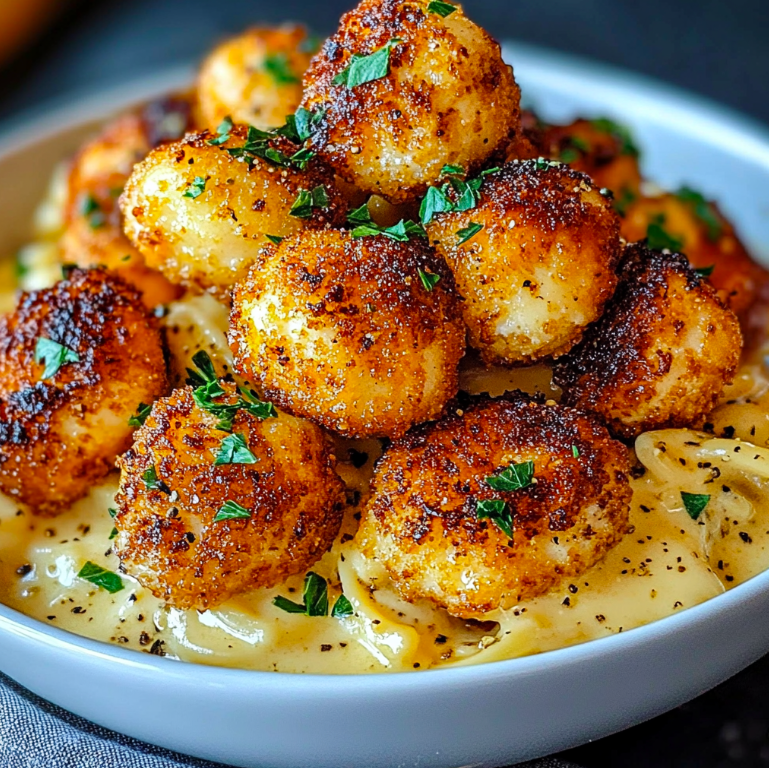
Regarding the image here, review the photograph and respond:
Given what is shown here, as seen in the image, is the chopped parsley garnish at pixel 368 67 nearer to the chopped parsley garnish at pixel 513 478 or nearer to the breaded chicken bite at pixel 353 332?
the breaded chicken bite at pixel 353 332

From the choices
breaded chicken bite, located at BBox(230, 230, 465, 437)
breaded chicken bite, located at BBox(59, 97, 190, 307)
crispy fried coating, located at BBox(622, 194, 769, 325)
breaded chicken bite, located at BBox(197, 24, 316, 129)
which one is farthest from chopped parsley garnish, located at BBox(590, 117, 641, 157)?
breaded chicken bite, located at BBox(230, 230, 465, 437)

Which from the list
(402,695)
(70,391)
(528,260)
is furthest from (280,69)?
(402,695)

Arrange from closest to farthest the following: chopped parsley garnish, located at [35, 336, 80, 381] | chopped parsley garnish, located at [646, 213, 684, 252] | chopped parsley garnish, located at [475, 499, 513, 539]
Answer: chopped parsley garnish, located at [475, 499, 513, 539] → chopped parsley garnish, located at [35, 336, 80, 381] → chopped parsley garnish, located at [646, 213, 684, 252]

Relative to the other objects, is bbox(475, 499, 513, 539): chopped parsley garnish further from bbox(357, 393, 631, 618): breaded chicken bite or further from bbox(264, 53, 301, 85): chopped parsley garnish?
bbox(264, 53, 301, 85): chopped parsley garnish

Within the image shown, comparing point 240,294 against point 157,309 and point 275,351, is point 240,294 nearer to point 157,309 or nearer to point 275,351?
point 275,351

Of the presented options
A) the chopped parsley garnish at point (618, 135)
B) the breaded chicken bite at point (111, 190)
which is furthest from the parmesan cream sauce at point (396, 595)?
the chopped parsley garnish at point (618, 135)

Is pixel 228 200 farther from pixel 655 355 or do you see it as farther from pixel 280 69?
pixel 280 69
